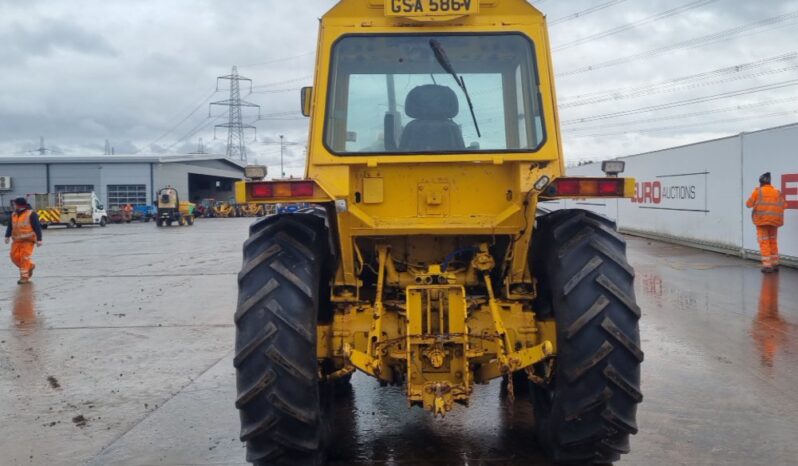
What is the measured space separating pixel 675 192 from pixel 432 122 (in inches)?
679

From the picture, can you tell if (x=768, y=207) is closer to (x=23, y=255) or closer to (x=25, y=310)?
(x=25, y=310)

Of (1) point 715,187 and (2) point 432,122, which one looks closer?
(2) point 432,122

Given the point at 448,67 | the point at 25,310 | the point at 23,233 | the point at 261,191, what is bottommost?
the point at 25,310

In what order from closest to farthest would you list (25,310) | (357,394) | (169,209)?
(357,394) < (25,310) < (169,209)

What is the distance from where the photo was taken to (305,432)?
4.21 meters

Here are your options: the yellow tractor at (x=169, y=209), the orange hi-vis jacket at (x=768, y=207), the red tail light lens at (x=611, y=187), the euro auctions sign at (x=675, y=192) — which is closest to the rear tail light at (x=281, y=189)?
the red tail light lens at (x=611, y=187)

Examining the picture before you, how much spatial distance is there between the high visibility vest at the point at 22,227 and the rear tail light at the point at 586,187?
14.0 metres

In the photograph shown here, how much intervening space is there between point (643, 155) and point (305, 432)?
67.0 ft

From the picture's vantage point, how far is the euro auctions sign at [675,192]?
1841cm

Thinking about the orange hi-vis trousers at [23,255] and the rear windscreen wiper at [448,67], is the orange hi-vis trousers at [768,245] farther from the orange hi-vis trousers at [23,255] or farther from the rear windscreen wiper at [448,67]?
the orange hi-vis trousers at [23,255]

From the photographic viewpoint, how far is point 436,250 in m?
4.83

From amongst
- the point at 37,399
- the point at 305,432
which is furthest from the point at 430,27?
the point at 37,399

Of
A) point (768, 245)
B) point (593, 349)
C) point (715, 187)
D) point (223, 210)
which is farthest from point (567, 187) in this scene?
point (223, 210)

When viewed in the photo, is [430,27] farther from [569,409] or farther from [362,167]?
→ [569,409]
